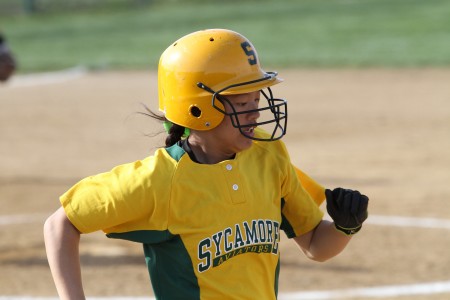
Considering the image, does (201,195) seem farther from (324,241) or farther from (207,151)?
(324,241)

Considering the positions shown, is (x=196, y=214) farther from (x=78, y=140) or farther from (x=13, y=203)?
(x=78, y=140)

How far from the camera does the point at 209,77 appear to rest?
3.72 metres

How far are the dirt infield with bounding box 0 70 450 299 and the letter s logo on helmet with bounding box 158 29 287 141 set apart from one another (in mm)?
3631

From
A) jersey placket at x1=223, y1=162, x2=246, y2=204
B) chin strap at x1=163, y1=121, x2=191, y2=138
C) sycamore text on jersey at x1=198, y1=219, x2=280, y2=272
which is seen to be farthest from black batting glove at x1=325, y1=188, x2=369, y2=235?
chin strap at x1=163, y1=121, x2=191, y2=138

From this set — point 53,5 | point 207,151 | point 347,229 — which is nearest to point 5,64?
point 207,151

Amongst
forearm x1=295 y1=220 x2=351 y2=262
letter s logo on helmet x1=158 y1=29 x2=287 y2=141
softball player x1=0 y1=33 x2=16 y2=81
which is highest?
letter s logo on helmet x1=158 y1=29 x2=287 y2=141

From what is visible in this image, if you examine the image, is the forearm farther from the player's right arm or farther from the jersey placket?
the player's right arm

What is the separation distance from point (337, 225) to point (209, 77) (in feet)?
2.64

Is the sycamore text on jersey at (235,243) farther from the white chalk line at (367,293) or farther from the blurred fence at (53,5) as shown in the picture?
the blurred fence at (53,5)

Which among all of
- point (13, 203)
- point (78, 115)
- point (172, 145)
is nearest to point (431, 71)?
point (78, 115)

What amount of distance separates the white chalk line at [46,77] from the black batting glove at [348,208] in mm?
15272

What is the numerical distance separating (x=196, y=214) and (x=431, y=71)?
14.7 metres

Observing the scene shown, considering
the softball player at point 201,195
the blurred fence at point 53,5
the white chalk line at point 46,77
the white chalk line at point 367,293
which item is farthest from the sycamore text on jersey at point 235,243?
the blurred fence at point 53,5

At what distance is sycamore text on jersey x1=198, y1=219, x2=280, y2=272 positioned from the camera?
12.2 ft
